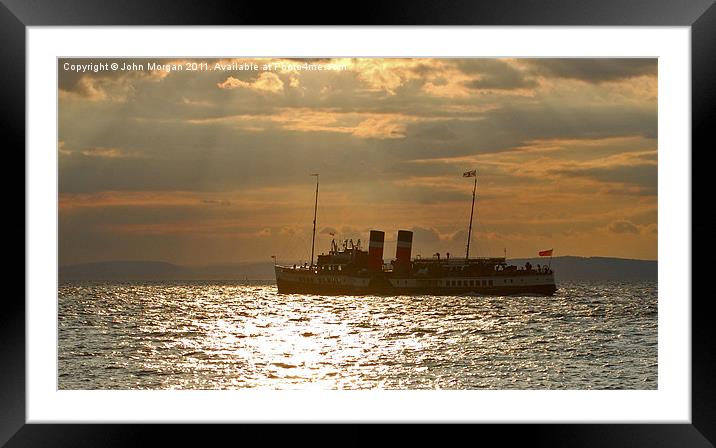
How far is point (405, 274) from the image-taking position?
23.2m

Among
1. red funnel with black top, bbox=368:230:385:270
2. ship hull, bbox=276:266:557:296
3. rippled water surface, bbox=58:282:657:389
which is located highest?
red funnel with black top, bbox=368:230:385:270

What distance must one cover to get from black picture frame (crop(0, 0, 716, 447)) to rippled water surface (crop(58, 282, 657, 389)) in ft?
29.5

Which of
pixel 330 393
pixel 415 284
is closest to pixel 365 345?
pixel 415 284

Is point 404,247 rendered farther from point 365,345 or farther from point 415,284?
point 365,345

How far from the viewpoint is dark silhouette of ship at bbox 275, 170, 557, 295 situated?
2244cm

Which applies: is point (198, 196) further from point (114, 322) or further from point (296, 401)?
point (296, 401)

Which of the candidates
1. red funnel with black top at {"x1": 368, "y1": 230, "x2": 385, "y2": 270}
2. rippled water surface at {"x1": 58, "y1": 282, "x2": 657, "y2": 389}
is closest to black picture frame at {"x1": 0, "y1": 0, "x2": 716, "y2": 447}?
rippled water surface at {"x1": 58, "y1": 282, "x2": 657, "y2": 389}

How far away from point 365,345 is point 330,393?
13340 millimetres

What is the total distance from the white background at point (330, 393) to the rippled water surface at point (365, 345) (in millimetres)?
8858

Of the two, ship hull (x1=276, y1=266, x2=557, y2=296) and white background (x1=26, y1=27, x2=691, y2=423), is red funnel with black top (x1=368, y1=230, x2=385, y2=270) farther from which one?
white background (x1=26, y1=27, x2=691, y2=423)

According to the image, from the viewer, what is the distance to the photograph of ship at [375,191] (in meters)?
20.0
